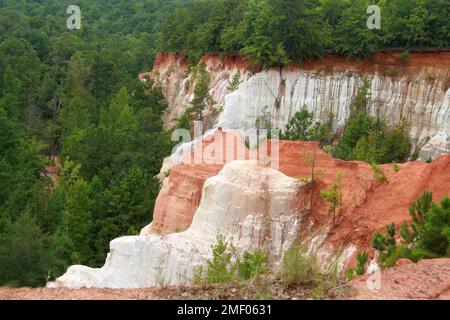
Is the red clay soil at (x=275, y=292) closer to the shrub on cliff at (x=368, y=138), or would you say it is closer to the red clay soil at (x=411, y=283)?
the red clay soil at (x=411, y=283)

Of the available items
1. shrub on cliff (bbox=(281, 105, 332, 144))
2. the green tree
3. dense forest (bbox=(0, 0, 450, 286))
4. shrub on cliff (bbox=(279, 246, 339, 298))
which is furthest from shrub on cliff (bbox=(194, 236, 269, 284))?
shrub on cliff (bbox=(281, 105, 332, 144))

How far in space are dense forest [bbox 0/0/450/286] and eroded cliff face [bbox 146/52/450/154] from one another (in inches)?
37.1

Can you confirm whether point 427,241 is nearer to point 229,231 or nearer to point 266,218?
point 266,218

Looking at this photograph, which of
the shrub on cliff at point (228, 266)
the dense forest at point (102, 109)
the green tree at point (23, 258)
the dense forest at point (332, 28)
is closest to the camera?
the shrub on cliff at point (228, 266)

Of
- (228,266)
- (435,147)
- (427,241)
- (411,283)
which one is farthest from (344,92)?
(411,283)

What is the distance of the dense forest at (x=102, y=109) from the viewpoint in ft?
85.2

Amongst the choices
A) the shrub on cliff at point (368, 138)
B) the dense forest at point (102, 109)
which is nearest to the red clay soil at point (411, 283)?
the dense forest at point (102, 109)

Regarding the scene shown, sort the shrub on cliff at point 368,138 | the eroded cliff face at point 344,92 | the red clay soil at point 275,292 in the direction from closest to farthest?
1. the red clay soil at point 275,292
2. the shrub on cliff at point 368,138
3. the eroded cliff face at point 344,92

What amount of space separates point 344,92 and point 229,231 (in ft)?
74.0

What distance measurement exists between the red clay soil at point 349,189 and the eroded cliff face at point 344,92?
631 inches

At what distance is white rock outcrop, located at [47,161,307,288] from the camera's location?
17672mm

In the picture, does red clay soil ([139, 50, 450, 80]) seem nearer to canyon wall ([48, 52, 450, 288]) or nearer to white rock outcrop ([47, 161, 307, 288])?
canyon wall ([48, 52, 450, 288])

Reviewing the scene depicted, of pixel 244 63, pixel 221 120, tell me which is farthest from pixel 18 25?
pixel 221 120

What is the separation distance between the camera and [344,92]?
3891 centimetres
